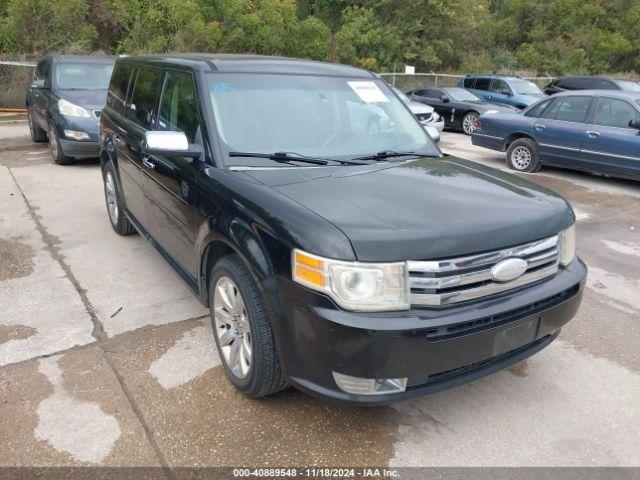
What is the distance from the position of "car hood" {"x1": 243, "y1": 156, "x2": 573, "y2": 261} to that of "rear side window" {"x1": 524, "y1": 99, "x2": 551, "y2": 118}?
7.13m

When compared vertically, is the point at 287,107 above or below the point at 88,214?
above

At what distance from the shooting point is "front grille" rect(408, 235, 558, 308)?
2.41 meters

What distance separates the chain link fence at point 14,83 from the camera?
16.0 metres

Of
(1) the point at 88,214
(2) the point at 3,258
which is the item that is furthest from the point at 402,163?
(1) the point at 88,214

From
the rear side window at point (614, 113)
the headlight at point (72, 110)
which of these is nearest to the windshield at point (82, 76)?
the headlight at point (72, 110)

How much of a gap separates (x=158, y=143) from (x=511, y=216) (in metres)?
1.98

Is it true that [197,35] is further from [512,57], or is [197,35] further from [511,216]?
[512,57]

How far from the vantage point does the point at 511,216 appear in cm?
271

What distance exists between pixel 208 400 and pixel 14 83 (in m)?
16.5

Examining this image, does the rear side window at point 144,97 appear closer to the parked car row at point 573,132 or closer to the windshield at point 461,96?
the parked car row at point 573,132

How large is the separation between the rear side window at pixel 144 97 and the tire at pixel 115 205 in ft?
2.97

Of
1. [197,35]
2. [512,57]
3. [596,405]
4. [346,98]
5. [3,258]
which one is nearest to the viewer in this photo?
[596,405]

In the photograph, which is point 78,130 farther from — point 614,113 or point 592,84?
point 592,84

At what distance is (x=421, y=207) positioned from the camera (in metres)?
2.68
